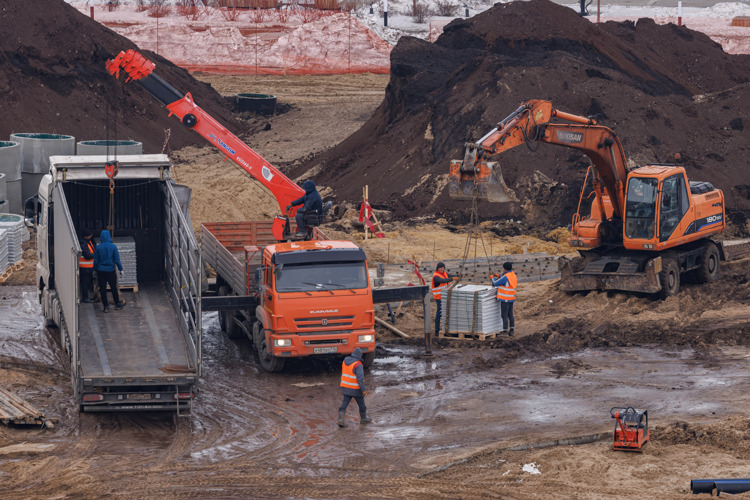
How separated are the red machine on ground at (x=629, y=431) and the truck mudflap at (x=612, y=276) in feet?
30.6

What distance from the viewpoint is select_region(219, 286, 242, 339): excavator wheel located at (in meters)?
22.7

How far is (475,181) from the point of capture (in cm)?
2045

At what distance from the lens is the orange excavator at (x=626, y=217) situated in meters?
23.4

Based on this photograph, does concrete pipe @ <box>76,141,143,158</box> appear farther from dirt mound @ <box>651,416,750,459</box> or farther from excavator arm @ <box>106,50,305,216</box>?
dirt mound @ <box>651,416,750,459</box>

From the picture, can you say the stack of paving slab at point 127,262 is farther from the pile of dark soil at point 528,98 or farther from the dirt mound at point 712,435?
the pile of dark soil at point 528,98

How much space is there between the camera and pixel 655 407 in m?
17.4

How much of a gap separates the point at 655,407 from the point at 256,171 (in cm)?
976

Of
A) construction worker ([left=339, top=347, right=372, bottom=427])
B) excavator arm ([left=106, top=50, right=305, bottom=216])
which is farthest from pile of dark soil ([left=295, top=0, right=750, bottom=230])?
construction worker ([left=339, top=347, right=372, bottom=427])

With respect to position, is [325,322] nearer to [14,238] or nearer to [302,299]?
[302,299]

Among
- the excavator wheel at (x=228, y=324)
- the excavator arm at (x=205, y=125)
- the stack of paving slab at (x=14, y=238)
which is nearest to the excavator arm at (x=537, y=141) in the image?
the excavator arm at (x=205, y=125)

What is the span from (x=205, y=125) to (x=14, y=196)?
12.9 m

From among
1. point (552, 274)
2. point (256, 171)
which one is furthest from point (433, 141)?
point (256, 171)

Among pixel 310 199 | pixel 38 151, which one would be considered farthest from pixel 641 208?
pixel 38 151

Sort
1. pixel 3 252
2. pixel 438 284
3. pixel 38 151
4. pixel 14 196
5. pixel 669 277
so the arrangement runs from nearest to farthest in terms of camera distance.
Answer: pixel 438 284 → pixel 669 277 → pixel 3 252 → pixel 14 196 → pixel 38 151
